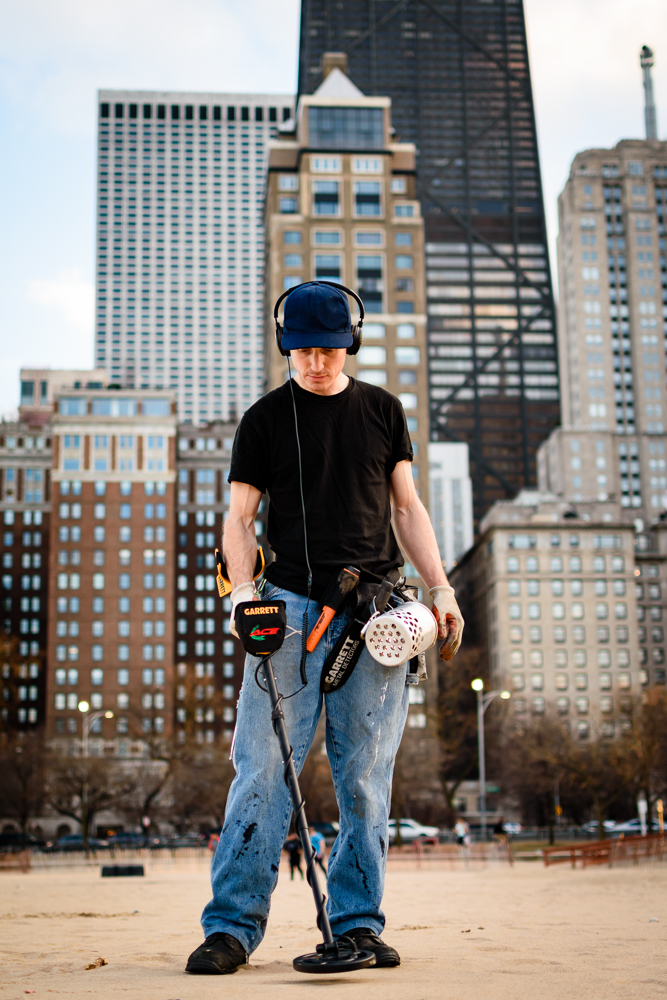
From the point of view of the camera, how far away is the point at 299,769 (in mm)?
4691

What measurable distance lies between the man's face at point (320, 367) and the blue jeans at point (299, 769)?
961mm

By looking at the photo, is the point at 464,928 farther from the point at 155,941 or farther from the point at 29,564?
the point at 29,564

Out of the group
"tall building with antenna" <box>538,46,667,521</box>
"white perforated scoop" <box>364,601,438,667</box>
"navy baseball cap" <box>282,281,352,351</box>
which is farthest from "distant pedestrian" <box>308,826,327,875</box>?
"tall building with antenna" <box>538,46,667,521</box>

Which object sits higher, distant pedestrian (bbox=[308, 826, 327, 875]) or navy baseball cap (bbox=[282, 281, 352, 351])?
navy baseball cap (bbox=[282, 281, 352, 351])

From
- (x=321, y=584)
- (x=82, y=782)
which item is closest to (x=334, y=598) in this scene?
(x=321, y=584)

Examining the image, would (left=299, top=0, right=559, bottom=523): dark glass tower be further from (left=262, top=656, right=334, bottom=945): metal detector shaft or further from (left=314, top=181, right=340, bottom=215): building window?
(left=262, top=656, right=334, bottom=945): metal detector shaft

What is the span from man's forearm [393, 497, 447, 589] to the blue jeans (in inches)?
21.3

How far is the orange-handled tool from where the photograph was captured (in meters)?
4.66

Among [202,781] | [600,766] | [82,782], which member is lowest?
[202,781]

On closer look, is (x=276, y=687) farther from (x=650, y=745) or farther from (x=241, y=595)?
(x=650, y=745)

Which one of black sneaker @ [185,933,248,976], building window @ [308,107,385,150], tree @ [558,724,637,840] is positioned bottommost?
tree @ [558,724,637,840]

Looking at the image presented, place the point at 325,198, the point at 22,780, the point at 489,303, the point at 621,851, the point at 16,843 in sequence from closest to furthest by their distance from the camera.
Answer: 1. the point at 621,851
2. the point at 22,780
3. the point at 16,843
4. the point at 325,198
5. the point at 489,303

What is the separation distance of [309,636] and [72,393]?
108745 mm

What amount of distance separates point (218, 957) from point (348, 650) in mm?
1307
